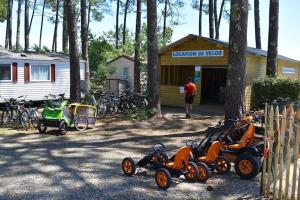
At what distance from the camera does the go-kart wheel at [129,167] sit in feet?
22.6

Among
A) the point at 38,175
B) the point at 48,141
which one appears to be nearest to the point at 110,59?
the point at 48,141

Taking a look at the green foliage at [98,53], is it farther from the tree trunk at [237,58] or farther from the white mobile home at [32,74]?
the tree trunk at [237,58]

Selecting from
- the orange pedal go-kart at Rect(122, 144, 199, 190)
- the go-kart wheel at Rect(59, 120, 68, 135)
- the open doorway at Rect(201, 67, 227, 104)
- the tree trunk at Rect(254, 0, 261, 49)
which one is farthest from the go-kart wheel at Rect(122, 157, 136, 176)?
the tree trunk at Rect(254, 0, 261, 49)

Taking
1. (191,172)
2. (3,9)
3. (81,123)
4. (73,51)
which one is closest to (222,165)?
(191,172)

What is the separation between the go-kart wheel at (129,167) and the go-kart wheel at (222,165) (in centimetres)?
153

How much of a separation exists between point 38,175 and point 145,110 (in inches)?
→ 337

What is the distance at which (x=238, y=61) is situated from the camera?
36.1 ft

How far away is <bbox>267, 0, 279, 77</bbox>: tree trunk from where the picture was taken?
16.5 m

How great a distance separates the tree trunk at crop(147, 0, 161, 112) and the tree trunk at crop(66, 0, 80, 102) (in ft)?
9.50

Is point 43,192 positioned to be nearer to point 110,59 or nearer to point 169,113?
point 169,113

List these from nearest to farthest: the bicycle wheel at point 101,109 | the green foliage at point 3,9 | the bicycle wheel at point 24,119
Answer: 1. the bicycle wheel at point 24,119
2. the bicycle wheel at point 101,109
3. the green foliage at point 3,9

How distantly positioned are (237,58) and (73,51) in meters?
7.11

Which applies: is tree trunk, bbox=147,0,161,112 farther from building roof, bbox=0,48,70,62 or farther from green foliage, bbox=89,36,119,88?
green foliage, bbox=89,36,119,88

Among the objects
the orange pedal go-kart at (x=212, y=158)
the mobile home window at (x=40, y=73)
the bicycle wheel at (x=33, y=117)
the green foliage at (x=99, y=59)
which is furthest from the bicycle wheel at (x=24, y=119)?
the green foliage at (x=99, y=59)
